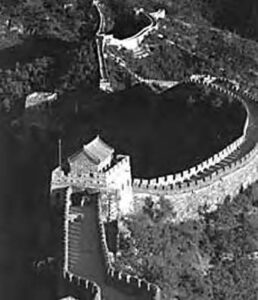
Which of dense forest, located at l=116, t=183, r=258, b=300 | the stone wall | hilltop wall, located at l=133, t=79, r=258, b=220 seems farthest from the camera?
hilltop wall, located at l=133, t=79, r=258, b=220

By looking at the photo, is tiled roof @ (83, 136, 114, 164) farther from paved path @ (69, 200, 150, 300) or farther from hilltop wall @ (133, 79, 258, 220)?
hilltop wall @ (133, 79, 258, 220)

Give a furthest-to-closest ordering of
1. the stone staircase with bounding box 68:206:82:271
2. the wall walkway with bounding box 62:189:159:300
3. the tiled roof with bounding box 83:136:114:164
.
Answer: the tiled roof with bounding box 83:136:114:164 < the stone staircase with bounding box 68:206:82:271 < the wall walkway with bounding box 62:189:159:300

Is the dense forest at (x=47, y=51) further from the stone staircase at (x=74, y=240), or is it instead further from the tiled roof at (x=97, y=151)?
the stone staircase at (x=74, y=240)

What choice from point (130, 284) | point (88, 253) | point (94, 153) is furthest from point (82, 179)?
point (130, 284)

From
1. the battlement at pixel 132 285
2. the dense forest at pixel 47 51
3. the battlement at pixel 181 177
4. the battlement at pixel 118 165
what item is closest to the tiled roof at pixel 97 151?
the battlement at pixel 118 165

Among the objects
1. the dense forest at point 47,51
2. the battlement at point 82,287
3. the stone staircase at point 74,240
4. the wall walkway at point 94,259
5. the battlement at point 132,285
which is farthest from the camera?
the dense forest at point 47,51

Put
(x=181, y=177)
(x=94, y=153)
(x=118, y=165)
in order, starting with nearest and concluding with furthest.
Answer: (x=94, y=153)
(x=118, y=165)
(x=181, y=177)

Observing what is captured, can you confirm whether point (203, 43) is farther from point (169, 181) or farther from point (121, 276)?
point (121, 276)

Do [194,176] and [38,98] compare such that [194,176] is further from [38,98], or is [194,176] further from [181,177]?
[38,98]

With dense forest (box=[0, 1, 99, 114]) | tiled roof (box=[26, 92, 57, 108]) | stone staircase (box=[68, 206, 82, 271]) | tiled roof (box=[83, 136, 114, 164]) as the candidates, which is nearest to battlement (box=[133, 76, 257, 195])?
tiled roof (box=[83, 136, 114, 164])
